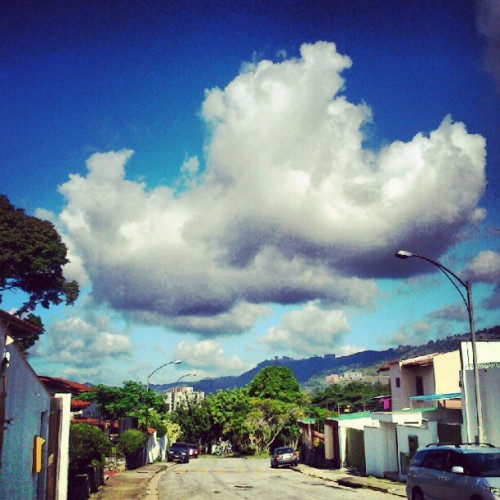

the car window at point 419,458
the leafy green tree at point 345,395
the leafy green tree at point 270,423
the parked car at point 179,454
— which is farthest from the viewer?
the leafy green tree at point 345,395

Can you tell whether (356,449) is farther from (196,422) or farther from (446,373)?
(196,422)

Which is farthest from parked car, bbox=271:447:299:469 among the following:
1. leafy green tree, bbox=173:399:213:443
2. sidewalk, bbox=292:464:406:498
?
leafy green tree, bbox=173:399:213:443

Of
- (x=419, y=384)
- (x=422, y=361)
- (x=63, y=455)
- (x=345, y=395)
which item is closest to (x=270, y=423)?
(x=419, y=384)

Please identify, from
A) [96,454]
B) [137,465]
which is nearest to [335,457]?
[137,465]

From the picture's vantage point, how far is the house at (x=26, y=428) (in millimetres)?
9969

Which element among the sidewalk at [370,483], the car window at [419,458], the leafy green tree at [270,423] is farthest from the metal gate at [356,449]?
the leafy green tree at [270,423]

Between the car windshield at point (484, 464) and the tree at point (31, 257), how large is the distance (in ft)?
102

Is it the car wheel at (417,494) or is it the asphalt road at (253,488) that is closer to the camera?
the car wheel at (417,494)

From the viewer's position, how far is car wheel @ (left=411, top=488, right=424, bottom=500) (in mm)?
14664

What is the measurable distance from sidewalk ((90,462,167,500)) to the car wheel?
11312 millimetres

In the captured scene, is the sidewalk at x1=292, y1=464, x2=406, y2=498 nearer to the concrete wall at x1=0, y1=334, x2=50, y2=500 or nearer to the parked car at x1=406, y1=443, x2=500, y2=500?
the parked car at x1=406, y1=443, x2=500, y2=500

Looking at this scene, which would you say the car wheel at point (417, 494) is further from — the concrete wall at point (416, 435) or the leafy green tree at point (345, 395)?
the leafy green tree at point (345, 395)

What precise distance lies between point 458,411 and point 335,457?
11795 mm

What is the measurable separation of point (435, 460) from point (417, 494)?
4.87 ft
